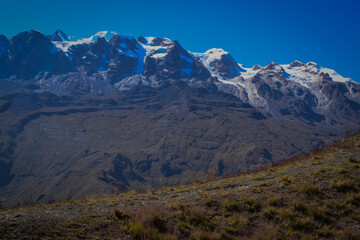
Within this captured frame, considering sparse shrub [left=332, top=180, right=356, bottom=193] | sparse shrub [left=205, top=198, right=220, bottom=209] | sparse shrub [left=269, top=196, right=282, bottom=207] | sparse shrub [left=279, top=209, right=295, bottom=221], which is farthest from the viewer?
sparse shrub [left=332, top=180, right=356, bottom=193]

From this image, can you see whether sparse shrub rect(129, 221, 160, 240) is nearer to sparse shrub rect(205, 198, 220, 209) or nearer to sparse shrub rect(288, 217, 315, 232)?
sparse shrub rect(205, 198, 220, 209)

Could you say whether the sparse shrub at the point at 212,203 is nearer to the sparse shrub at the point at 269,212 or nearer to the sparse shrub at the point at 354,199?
the sparse shrub at the point at 269,212

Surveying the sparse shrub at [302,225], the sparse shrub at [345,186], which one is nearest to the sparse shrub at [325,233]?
the sparse shrub at [302,225]

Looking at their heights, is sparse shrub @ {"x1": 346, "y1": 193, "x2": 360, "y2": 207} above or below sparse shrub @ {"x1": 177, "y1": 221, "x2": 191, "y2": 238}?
above

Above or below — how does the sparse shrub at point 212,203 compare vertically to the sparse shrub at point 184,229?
above

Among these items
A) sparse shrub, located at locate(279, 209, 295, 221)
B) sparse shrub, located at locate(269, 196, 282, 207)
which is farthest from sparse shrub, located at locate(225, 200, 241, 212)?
sparse shrub, located at locate(279, 209, 295, 221)

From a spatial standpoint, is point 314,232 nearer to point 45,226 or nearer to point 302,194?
point 302,194

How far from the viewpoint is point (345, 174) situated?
13.8 m

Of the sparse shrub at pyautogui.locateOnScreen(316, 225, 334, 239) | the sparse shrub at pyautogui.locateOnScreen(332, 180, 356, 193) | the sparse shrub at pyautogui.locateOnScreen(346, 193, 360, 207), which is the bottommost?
the sparse shrub at pyautogui.locateOnScreen(316, 225, 334, 239)

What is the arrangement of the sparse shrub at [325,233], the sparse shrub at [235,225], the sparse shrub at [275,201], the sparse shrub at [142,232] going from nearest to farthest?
1. the sparse shrub at [142,232]
2. the sparse shrub at [325,233]
3. the sparse shrub at [235,225]
4. the sparse shrub at [275,201]

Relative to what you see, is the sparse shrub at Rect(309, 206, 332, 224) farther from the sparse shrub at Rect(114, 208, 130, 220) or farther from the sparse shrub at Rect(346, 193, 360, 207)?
the sparse shrub at Rect(114, 208, 130, 220)

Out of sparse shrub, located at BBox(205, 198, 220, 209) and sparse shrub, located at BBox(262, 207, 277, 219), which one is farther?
sparse shrub, located at BBox(205, 198, 220, 209)

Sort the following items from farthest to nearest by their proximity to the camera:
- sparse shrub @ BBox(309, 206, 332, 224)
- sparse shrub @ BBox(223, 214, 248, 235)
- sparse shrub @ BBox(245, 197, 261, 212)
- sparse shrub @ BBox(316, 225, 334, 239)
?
sparse shrub @ BBox(245, 197, 261, 212) < sparse shrub @ BBox(309, 206, 332, 224) < sparse shrub @ BBox(223, 214, 248, 235) < sparse shrub @ BBox(316, 225, 334, 239)

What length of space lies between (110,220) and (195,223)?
11.6 ft
